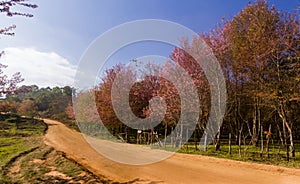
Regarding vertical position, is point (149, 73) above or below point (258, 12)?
below

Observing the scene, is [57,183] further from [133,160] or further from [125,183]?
[133,160]

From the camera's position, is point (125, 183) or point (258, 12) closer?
point (125, 183)

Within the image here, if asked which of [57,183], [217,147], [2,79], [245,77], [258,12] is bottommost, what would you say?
[57,183]

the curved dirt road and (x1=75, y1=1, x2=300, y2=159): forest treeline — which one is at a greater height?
(x1=75, y1=1, x2=300, y2=159): forest treeline

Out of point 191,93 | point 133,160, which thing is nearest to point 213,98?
point 191,93

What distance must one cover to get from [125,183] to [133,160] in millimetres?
3999

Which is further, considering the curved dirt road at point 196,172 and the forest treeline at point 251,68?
the forest treeline at point 251,68

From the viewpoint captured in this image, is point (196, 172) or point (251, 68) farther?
point (251, 68)

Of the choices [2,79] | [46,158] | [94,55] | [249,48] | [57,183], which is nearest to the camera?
[2,79]

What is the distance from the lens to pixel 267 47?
14203 mm

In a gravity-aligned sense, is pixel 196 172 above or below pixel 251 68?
below

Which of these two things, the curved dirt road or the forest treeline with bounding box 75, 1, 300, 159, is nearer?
the curved dirt road

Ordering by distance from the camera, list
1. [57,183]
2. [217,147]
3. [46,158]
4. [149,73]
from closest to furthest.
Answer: [57,183]
[46,158]
[217,147]
[149,73]

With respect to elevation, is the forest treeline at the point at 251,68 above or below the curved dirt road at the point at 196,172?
above
